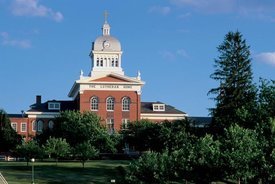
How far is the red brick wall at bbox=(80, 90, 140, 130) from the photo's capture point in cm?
11750

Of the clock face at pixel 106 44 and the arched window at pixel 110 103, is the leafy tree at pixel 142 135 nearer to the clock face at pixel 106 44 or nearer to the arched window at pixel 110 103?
the arched window at pixel 110 103

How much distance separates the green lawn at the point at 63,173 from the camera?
69000 millimetres

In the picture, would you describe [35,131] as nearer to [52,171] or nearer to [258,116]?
[52,171]

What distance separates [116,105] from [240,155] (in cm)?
6956

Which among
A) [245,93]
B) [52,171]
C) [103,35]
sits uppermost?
[103,35]

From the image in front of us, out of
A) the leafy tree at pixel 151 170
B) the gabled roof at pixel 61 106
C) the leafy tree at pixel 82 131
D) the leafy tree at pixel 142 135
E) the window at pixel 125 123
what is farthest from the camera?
the gabled roof at pixel 61 106

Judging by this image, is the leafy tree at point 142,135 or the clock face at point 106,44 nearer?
the leafy tree at point 142,135

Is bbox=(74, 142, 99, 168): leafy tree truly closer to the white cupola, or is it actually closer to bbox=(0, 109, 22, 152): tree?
bbox=(0, 109, 22, 152): tree

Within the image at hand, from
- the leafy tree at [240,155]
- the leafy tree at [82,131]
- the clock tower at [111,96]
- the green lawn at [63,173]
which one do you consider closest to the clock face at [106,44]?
the clock tower at [111,96]

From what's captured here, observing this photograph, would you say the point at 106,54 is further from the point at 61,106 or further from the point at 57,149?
the point at 57,149

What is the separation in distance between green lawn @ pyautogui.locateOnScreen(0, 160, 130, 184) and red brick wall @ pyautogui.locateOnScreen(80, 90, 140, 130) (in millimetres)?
32271

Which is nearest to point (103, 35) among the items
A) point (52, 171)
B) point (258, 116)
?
point (52, 171)

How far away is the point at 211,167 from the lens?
168 ft

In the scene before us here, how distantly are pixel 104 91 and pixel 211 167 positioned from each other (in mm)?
67459
